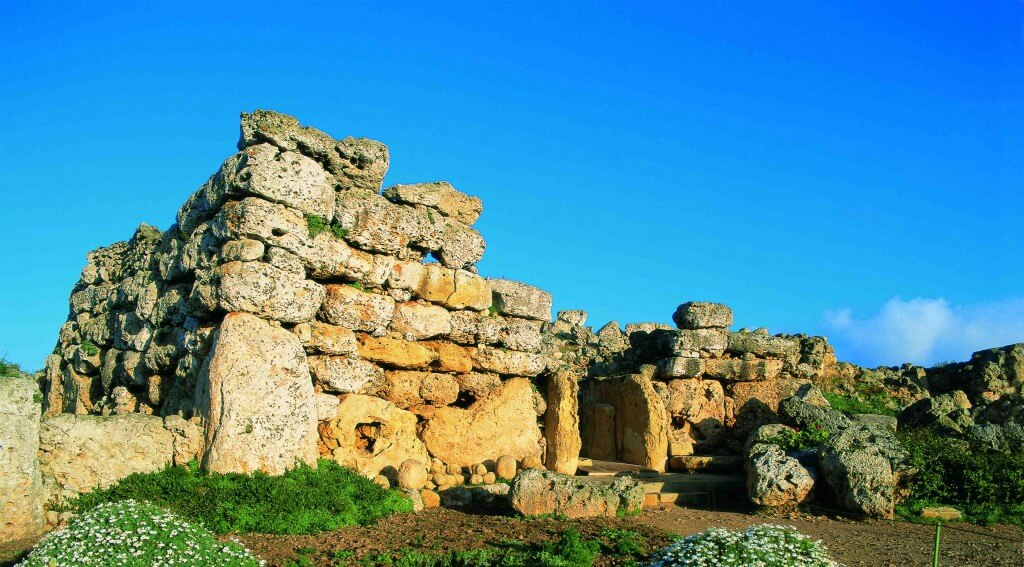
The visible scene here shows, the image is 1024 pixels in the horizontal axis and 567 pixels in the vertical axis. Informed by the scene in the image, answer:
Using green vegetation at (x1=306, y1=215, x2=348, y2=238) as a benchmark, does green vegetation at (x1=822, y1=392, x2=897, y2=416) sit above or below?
below

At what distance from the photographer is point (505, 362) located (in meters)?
17.4

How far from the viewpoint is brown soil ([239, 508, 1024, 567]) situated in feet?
36.2

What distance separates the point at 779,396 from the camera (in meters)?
22.2

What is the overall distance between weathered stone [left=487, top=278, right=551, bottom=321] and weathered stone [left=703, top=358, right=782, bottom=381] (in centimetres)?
589

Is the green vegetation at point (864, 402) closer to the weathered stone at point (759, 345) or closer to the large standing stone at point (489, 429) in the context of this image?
the weathered stone at point (759, 345)

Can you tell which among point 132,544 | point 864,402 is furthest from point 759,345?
point 132,544

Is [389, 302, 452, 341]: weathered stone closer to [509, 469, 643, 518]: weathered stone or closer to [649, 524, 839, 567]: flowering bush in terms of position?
[509, 469, 643, 518]: weathered stone

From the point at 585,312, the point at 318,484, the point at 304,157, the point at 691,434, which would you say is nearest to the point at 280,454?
the point at 318,484

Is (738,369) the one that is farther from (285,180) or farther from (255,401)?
(255,401)

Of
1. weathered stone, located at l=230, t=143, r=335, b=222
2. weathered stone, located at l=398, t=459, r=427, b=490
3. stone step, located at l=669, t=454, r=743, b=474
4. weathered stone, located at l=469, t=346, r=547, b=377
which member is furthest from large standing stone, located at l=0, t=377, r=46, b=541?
stone step, located at l=669, t=454, r=743, b=474

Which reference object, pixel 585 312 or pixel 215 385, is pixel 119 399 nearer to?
pixel 215 385

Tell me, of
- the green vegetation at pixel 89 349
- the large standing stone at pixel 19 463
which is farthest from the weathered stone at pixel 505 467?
the green vegetation at pixel 89 349

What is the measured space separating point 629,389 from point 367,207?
8.35 m

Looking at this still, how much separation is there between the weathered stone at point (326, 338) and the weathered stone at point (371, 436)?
90 centimetres
